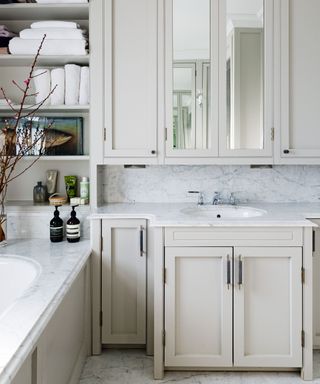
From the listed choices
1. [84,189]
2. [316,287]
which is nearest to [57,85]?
[84,189]

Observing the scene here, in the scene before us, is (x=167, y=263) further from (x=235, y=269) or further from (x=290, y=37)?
(x=290, y=37)

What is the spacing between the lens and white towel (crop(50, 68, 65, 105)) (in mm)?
2443

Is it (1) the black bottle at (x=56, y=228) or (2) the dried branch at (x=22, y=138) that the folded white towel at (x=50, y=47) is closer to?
(2) the dried branch at (x=22, y=138)

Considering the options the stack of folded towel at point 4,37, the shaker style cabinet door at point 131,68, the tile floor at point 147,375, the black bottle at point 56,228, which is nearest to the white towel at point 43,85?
the stack of folded towel at point 4,37

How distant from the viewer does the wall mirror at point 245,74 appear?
2.39 meters

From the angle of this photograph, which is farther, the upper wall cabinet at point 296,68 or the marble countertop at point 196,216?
the upper wall cabinet at point 296,68

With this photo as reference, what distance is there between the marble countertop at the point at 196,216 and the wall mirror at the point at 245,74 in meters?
0.47

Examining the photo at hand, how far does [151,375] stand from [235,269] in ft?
2.51

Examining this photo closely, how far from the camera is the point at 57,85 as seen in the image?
2445mm

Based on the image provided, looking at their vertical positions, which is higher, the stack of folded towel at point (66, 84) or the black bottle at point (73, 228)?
the stack of folded towel at point (66, 84)

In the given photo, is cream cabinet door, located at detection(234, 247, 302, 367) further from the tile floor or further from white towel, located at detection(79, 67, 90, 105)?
white towel, located at detection(79, 67, 90, 105)

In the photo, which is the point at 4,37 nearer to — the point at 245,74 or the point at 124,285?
the point at 245,74

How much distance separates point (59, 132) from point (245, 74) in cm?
129

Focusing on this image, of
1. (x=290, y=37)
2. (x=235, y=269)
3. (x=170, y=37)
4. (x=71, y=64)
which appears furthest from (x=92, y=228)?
(x=290, y=37)
